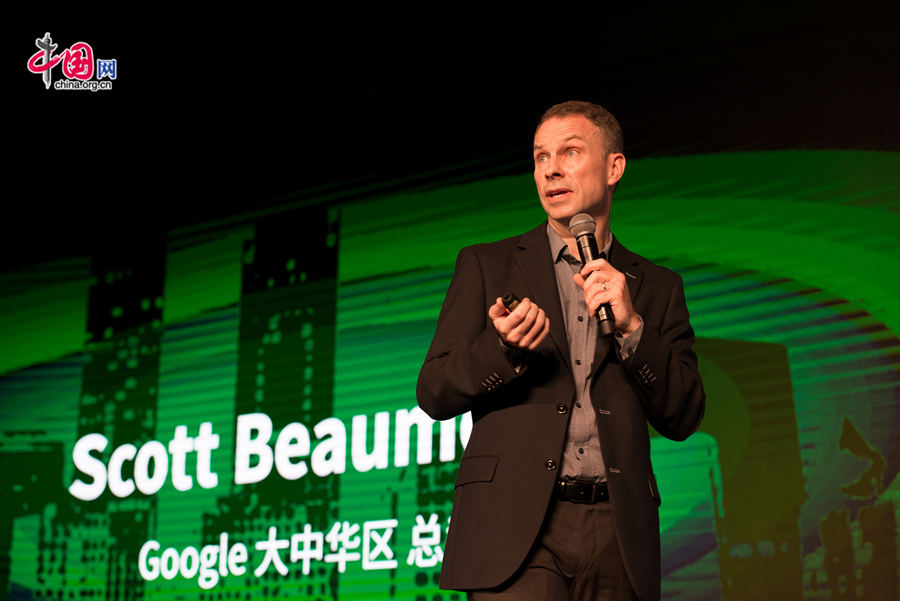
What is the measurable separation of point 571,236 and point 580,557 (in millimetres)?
618

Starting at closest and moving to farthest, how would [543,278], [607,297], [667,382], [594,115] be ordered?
[607,297] → [667,382] → [543,278] → [594,115]

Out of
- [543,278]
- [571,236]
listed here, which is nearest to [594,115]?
[571,236]

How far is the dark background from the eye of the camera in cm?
341

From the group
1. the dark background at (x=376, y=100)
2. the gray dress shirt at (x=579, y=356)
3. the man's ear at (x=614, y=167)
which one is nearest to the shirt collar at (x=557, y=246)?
the gray dress shirt at (x=579, y=356)

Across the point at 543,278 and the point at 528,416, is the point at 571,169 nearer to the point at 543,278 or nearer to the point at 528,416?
the point at 543,278

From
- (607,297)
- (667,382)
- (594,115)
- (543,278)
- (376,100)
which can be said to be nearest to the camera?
(607,297)

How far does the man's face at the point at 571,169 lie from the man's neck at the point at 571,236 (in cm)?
1

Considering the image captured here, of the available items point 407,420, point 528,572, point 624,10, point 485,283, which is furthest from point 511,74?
point 528,572

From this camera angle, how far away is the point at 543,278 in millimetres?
1806

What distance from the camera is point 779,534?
3043 mm

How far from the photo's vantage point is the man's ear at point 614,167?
6.37 feet

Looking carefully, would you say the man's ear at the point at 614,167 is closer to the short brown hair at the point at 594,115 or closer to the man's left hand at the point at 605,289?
the short brown hair at the point at 594,115

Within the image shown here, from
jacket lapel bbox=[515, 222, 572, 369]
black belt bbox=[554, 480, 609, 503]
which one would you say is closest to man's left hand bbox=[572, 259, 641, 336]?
jacket lapel bbox=[515, 222, 572, 369]

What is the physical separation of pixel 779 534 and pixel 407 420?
1410 millimetres
